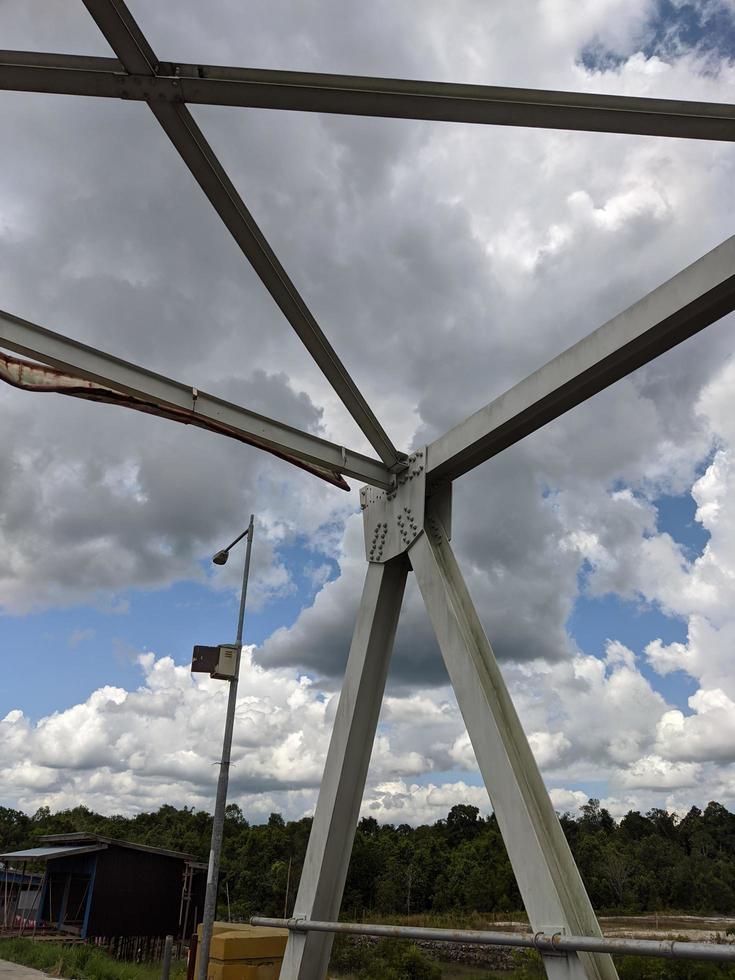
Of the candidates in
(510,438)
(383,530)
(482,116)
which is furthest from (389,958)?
(482,116)

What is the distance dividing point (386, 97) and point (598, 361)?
1.89m

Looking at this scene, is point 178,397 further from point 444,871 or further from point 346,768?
point 444,871

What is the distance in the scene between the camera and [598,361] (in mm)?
4441

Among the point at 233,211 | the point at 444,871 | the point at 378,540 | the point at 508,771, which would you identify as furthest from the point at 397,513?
the point at 444,871

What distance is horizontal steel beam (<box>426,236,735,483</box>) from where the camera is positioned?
3.94 metres

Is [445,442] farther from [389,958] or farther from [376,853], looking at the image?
[376,853]

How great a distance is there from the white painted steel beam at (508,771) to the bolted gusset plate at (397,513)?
6.2 inches

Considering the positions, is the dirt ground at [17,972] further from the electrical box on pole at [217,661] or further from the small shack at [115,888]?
the electrical box on pole at [217,661]

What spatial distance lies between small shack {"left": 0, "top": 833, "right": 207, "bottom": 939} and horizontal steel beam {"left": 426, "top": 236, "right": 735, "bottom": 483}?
23.3 meters

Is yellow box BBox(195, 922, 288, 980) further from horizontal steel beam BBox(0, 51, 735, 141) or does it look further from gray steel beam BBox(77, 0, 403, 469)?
horizontal steel beam BBox(0, 51, 735, 141)

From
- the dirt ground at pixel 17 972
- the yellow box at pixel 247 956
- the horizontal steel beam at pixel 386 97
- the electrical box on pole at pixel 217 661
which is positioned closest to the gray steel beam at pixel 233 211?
the horizontal steel beam at pixel 386 97

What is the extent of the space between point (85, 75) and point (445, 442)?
3220 mm

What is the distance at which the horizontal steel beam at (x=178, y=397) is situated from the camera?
529cm

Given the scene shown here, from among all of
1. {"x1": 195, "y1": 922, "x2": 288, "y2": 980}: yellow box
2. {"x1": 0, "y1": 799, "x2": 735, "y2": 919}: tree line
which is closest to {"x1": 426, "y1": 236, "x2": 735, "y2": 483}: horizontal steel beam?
{"x1": 195, "y1": 922, "x2": 288, "y2": 980}: yellow box
